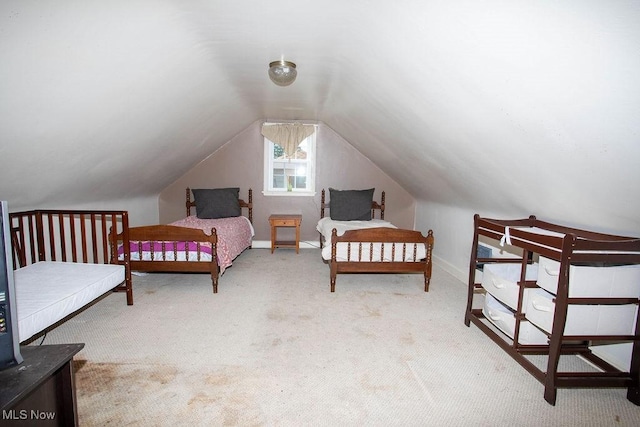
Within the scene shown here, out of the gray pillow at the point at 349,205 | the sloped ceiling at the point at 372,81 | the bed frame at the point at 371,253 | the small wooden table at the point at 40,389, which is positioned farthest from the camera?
the gray pillow at the point at 349,205

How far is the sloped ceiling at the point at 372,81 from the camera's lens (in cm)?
126

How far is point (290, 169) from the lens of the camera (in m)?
5.36

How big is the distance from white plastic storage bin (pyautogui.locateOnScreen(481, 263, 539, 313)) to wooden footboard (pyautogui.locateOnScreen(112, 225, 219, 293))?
238 cm

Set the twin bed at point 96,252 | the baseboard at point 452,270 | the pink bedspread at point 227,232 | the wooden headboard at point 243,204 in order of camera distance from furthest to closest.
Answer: the wooden headboard at point 243,204, the baseboard at point 452,270, the pink bedspread at point 227,232, the twin bed at point 96,252

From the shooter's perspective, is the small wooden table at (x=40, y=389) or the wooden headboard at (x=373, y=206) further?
the wooden headboard at (x=373, y=206)

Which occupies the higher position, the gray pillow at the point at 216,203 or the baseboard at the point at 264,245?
the gray pillow at the point at 216,203

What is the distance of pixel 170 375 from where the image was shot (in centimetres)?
190

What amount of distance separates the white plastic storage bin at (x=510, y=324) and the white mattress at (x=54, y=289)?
2.73 metres

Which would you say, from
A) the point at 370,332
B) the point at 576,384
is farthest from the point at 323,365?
the point at 576,384

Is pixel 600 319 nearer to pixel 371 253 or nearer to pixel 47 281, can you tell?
pixel 371 253

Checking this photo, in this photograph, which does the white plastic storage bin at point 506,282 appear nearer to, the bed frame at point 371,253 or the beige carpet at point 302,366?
the beige carpet at point 302,366

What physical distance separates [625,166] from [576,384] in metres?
1.14

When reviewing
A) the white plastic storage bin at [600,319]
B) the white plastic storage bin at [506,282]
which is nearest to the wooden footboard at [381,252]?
the white plastic storage bin at [506,282]

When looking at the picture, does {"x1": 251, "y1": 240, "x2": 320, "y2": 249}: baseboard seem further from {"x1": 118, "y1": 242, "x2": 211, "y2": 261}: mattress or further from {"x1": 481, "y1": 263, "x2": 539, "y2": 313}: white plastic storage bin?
{"x1": 481, "y1": 263, "x2": 539, "y2": 313}: white plastic storage bin
